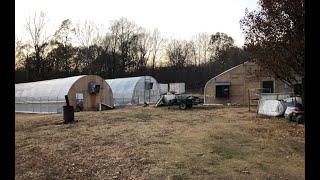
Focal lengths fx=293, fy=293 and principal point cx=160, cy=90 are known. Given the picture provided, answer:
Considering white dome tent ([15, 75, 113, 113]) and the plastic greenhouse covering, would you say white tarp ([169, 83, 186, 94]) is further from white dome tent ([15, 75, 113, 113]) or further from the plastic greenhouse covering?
the plastic greenhouse covering

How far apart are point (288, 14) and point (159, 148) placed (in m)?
9.63

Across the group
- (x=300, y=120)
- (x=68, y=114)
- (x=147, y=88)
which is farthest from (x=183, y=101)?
(x=300, y=120)

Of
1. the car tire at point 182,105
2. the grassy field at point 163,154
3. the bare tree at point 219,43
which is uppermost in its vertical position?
Result: the bare tree at point 219,43

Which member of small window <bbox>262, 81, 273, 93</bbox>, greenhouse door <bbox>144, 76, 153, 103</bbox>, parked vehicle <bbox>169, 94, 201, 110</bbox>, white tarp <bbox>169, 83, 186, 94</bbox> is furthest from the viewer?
white tarp <bbox>169, 83, 186, 94</bbox>

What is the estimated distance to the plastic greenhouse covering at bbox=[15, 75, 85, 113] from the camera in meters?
25.9

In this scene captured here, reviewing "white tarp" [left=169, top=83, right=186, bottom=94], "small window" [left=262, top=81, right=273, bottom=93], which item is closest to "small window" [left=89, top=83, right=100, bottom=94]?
"small window" [left=262, top=81, right=273, bottom=93]

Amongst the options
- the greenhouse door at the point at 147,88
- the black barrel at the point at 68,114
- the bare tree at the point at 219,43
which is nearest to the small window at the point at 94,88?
the greenhouse door at the point at 147,88

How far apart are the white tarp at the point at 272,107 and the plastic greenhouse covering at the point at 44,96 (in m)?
15.8

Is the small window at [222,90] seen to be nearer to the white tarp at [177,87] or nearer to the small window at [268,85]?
the small window at [268,85]

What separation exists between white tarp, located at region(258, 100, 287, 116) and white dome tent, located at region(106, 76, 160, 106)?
54.3ft

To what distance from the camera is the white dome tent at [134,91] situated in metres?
33.8
